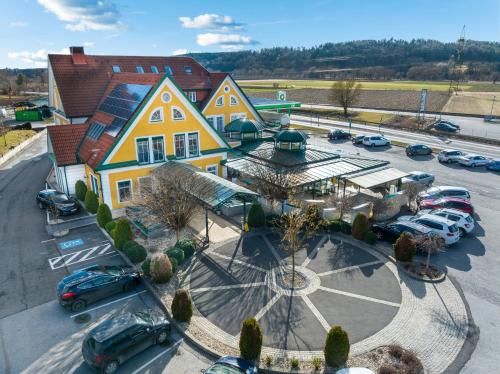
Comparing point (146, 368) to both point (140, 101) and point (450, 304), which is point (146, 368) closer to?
point (450, 304)

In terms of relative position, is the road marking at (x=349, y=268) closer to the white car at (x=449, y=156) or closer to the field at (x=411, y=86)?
the white car at (x=449, y=156)

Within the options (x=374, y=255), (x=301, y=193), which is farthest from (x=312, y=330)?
(x=301, y=193)

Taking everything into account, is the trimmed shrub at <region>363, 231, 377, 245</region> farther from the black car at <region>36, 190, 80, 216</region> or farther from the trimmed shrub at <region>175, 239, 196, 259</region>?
the black car at <region>36, 190, 80, 216</region>

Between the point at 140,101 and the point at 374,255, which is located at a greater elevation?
the point at 140,101

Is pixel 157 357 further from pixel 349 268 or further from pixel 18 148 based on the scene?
pixel 18 148

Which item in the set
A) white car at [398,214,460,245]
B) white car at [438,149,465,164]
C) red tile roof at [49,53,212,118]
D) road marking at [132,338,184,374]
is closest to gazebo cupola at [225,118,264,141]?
red tile roof at [49,53,212,118]

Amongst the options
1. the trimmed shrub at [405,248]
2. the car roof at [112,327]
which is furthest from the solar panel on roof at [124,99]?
the trimmed shrub at [405,248]
